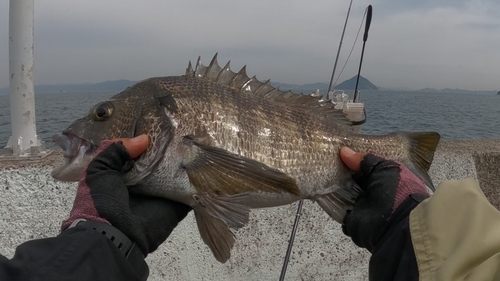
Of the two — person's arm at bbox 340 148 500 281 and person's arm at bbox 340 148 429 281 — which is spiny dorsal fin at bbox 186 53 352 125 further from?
person's arm at bbox 340 148 500 281

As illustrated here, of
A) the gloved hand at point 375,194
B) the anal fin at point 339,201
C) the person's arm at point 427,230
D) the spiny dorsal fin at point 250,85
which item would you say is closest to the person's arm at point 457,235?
the person's arm at point 427,230

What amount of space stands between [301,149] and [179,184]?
27.5 inches

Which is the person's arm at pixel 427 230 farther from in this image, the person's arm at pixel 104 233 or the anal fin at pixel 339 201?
the person's arm at pixel 104 233

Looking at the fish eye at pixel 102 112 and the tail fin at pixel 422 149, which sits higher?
the fish eye at pixel 102 112

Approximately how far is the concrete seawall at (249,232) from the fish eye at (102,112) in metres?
0.66

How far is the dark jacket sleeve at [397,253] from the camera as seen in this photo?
1.16 m

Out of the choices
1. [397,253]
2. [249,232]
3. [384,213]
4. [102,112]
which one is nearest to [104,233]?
[102,112]

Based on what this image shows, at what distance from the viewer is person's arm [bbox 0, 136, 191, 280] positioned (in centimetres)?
110

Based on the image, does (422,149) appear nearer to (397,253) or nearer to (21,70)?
(397,253)

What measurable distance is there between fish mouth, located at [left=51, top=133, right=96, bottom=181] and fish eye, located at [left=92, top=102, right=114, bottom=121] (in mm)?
→ 140

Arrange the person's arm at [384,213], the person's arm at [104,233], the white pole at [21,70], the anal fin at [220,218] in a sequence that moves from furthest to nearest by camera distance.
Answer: the white pole at [21,70]
the anal fin at [220,218]
the person's arm at [384,213]
the person's arm at [104,233]

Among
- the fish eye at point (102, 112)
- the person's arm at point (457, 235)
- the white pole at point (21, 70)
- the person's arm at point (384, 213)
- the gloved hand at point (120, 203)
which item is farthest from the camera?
the white pole at point (21, 70)

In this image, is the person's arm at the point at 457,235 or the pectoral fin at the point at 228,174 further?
the pectoral fin at the point at 228,174

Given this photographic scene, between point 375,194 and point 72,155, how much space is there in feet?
4.98
